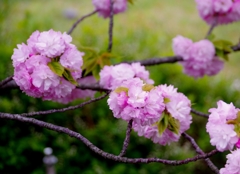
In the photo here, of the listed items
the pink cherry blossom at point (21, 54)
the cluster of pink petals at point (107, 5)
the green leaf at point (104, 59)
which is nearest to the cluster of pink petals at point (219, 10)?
the cluster of pink petals at point (107, 5)

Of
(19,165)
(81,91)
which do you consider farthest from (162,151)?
(81,91)

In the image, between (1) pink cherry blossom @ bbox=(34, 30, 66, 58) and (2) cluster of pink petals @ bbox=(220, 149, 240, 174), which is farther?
(1) pink cherry blossom @ bbox=(34, 30, 66, 58)

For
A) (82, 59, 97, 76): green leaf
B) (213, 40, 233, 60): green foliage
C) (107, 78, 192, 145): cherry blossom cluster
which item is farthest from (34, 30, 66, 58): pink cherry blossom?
(213, 40, 233, 60): green foliage

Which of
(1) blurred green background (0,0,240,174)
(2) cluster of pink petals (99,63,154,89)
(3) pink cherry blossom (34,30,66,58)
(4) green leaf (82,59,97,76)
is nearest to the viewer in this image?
(3) pink cherry blossom (34,30,66,58)

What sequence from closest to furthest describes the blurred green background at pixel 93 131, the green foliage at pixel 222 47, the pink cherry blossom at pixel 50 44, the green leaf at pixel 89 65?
the pink cherry blossom at pixel 50 44
the green leaf at pixel 89 65
the green foliage at pixel 222 47
the blurred green background at pixel 93 131

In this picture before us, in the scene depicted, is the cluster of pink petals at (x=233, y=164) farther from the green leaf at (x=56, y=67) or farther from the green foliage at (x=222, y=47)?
the green foliage at (x=222, y=47)

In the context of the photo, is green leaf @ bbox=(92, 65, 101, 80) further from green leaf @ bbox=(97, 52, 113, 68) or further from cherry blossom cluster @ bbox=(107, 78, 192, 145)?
cherry blossom cluster @ bbox=(107, 78, 192, 145)

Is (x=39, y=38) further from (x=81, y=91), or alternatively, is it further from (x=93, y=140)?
(x=93, y=140)
